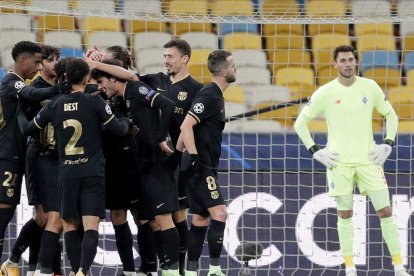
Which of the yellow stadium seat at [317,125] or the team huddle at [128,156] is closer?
the team huddle at [128,156]

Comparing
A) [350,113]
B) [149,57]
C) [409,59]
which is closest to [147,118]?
[350,113]

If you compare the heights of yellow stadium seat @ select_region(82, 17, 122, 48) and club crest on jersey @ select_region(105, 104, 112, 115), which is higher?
yellow stadium seat @ select_region(82, 17, 122, 48)

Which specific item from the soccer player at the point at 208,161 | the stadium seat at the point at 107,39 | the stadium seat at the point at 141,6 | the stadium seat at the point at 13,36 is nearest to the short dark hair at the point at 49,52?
the soccer player at the point at 208,161

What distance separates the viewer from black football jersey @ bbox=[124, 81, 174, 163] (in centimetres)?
1059

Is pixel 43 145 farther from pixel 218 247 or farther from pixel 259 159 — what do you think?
pixel 259 159

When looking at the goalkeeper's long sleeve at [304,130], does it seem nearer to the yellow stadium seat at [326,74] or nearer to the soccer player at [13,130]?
the soccer player at [13,130]

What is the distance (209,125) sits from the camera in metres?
10.7

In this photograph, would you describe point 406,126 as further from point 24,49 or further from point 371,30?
point 24,49

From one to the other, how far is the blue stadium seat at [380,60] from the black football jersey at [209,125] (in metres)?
3.83

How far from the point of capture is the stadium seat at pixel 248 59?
560 inches

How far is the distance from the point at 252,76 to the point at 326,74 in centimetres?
98

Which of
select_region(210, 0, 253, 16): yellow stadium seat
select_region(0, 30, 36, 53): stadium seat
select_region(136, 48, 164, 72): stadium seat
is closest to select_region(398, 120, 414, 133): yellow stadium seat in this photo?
select_region(210, 0, 253, 16): yellow stadium seat

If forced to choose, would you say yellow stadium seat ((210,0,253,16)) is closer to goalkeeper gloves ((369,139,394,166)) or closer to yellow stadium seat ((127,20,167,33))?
yellow stadium seat ((127,20,167,33))

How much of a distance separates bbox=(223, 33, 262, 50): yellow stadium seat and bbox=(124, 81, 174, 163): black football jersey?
145 inches
